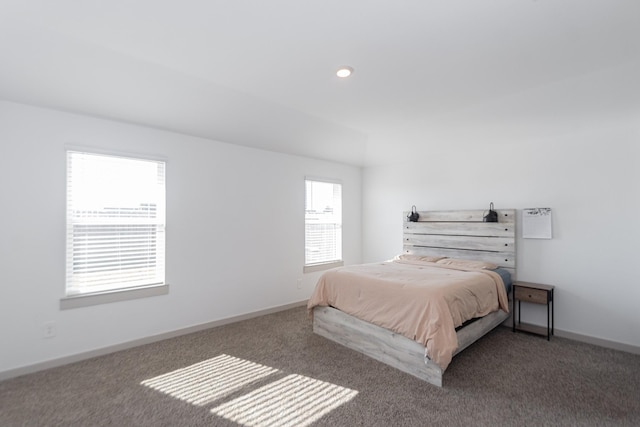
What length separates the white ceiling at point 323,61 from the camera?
188 centimetres

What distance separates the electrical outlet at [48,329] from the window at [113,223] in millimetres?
283

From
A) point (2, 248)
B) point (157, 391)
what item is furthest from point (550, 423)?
point (2, 248)

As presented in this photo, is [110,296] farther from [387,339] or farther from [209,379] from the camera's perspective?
[387,339]

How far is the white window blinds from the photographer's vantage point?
303cm

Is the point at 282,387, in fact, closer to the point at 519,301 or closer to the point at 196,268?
the point at 196,268

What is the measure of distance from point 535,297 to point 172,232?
14.0 feet

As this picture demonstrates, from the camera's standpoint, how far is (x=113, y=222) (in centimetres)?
322

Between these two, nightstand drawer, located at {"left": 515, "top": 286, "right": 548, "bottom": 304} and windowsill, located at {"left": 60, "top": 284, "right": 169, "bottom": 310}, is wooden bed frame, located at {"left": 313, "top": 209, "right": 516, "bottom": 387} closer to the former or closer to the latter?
nightstand drawer, located at {"left": 515, "top": 286, "right": 548, "bottom": 304}

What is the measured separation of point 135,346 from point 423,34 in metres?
3.93

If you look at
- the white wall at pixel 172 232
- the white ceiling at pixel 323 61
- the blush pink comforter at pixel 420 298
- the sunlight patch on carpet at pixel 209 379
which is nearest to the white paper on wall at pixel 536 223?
the blush pink comforter at pixel 420 298

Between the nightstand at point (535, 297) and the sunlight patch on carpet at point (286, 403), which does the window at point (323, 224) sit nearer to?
the sunlight patch on carpet at point (286, 403)

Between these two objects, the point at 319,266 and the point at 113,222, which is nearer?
the point at 113,222

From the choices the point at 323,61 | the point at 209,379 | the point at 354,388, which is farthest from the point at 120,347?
the point at 323,61

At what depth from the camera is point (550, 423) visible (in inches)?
83.0
